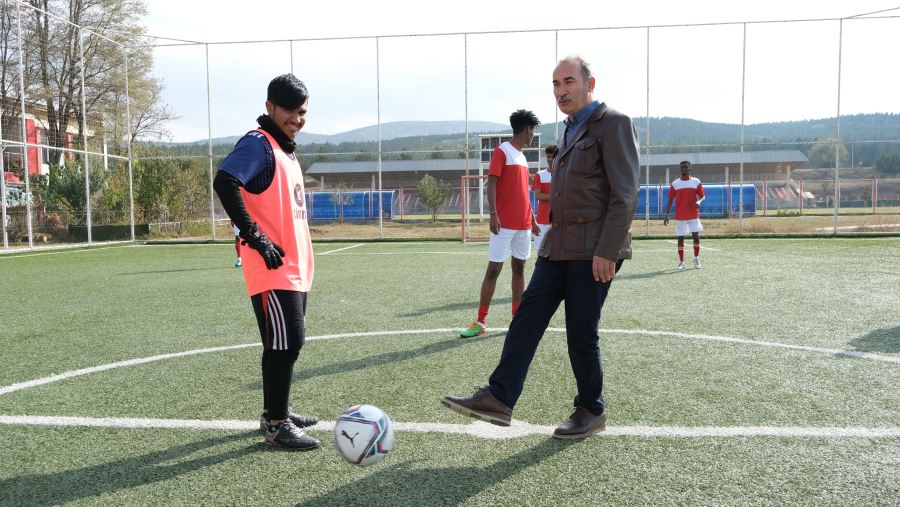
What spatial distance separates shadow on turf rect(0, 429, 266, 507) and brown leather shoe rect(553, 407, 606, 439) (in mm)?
1602

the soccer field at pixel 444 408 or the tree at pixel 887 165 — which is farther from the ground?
the tree at pixel 887 165

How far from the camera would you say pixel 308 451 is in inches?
131

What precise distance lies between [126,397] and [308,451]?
5.60 feet

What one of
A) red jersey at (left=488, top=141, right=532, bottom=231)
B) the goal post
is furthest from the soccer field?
the goal post

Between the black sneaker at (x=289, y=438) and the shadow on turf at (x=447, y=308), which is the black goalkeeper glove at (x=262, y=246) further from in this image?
the shadow on turf at (x=447, y=308)

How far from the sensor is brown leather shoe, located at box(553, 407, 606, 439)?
11.3 ft

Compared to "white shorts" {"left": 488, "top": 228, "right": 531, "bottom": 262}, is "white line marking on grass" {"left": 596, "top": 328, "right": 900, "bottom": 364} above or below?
below

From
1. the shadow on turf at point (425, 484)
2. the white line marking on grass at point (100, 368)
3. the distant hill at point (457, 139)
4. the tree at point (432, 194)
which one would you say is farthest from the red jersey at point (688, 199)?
the tree at point (432, 194)

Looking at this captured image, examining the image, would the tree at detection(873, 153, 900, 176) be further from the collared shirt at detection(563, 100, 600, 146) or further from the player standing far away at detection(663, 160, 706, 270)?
the collared shirt at detection(563, 100, 600, 146)

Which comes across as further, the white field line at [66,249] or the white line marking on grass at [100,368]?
the white field line at [66,249]

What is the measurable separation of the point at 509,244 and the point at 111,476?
14.3 feet

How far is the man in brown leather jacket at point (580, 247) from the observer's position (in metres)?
3.30

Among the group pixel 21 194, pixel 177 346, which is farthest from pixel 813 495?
pixel 21 194

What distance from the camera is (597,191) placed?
3.40 meters
